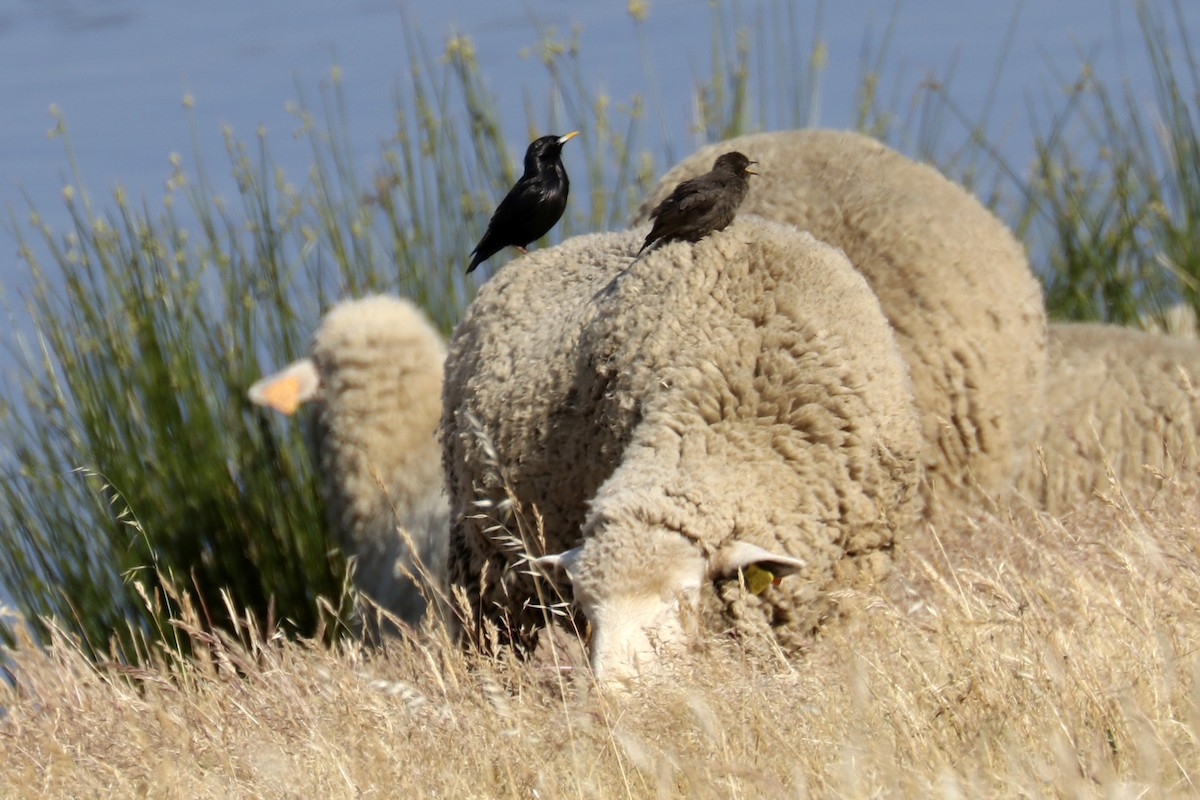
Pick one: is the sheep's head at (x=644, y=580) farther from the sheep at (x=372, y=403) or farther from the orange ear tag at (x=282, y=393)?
the orange ear tag at (x=282, y=393)

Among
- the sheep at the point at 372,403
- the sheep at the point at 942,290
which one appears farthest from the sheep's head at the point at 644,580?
the sheep at the point at 372,403

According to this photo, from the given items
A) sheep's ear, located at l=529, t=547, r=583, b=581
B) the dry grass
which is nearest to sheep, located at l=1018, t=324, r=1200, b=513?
the dry grass

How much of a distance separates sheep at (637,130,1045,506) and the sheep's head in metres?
1.17

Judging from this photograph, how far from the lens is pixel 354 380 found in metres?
5.08

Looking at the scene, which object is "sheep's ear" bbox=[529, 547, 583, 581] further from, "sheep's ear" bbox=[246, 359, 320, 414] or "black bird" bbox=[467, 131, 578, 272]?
"sheep's ear" bbox=[246, 359, 320, 414]

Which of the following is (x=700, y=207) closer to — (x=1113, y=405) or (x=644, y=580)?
(x=644, y=580)

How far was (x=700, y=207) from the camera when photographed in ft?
10.8

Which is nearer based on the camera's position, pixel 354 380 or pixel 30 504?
pixel 354 380

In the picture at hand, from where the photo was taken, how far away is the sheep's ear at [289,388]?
506 centimetres

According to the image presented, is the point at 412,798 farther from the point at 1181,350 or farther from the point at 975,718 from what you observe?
the point at 1181,350

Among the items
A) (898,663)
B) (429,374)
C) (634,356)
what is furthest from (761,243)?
(429,374)

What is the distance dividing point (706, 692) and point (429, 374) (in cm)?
276

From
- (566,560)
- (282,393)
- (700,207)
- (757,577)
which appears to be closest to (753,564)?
(757,577)

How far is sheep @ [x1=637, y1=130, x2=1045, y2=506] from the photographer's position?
13.1ft
